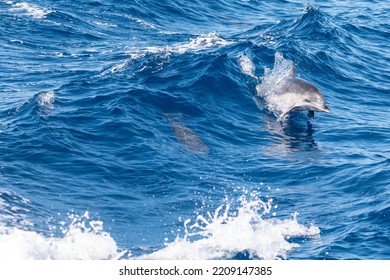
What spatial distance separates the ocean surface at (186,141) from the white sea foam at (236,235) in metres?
0.05

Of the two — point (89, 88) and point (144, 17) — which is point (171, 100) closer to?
point (89, 88)

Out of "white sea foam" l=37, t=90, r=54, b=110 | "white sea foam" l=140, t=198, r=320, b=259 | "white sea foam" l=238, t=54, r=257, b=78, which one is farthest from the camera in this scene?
"white sea foam" l=238, t=54, r=257, b=78

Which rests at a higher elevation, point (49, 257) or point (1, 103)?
point (1, 103)

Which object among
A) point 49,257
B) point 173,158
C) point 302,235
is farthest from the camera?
point 173,158

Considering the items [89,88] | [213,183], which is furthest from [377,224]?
[89,88]

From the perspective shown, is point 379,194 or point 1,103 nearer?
point 379,194

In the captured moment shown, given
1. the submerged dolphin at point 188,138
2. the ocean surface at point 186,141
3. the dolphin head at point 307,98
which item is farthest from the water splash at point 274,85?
the submerged dolphin at point 188,138

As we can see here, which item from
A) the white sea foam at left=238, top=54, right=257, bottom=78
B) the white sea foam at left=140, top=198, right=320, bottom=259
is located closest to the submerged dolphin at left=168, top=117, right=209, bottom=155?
the white sea foam at left=140, top=198, right=320, bottom=259

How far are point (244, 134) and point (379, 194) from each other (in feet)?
20.6

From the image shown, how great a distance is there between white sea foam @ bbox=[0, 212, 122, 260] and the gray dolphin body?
11.1 meters

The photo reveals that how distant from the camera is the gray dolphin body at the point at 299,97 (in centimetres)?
2830

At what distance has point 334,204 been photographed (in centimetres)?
2202

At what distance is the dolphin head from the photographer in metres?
28.2

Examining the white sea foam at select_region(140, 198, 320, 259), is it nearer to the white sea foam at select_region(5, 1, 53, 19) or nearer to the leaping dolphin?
the leaping dolphin
